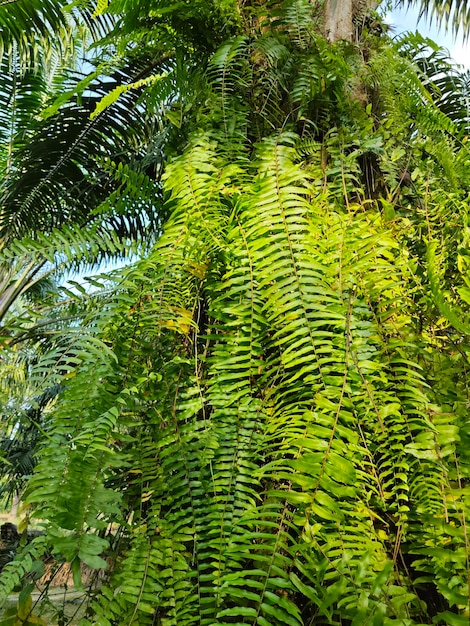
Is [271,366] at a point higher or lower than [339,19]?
lower

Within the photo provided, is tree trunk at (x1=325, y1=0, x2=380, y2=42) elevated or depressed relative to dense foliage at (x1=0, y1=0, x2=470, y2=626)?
elevated

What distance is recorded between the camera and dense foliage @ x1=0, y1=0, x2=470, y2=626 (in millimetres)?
731

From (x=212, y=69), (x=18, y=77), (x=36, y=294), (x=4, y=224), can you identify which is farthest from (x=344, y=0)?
(x=36, y=294)

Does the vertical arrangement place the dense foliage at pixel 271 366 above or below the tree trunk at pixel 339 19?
below

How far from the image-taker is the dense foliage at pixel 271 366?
2.40 ft

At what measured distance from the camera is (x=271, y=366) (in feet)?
3.45

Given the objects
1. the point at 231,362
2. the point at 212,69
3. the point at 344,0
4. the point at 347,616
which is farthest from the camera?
the point at 344,0

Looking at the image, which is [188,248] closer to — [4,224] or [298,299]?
[298,299]

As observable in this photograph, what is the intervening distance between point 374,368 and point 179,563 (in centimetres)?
50

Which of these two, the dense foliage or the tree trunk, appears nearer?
the dense foliage

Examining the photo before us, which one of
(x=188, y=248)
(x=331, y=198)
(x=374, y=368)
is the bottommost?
(x=374, y=368)

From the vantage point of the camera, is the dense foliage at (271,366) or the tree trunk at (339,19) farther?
the tree trunk at (339,19)

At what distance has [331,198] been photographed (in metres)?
1.20

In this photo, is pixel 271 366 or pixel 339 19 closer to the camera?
pixel 271 366
